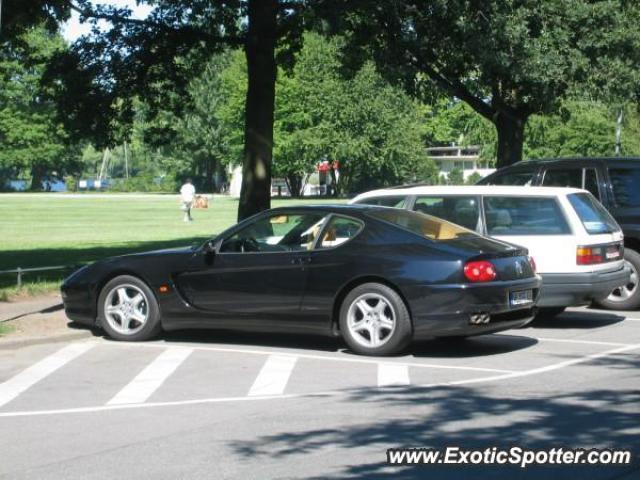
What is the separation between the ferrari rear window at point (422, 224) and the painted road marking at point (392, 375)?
1.41 meters

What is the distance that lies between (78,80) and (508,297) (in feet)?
42.7

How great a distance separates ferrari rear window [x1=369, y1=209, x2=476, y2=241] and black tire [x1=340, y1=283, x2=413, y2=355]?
2.34ft

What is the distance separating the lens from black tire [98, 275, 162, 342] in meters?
11.6

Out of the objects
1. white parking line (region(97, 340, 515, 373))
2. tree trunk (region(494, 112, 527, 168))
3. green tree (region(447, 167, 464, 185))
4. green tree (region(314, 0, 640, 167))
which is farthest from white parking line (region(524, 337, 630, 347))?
green tree (region(447, 167, 464, 185))

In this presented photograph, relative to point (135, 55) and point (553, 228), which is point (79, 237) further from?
point (553, 228)

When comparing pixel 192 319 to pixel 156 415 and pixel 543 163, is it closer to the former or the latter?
pixel 156 415

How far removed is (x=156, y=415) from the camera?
779cm

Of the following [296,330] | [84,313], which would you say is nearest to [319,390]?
[296,330]

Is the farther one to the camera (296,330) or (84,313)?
(84,313)

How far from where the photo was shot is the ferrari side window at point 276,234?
11250 mm

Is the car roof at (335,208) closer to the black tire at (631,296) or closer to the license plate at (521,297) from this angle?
the license plate at (521,297)

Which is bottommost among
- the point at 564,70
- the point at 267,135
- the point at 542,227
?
the point at 542,227

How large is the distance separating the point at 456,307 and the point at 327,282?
1.34m

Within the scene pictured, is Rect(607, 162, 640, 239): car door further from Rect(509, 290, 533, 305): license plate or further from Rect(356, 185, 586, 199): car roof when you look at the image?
Rect(509, 290, 533, 305): license plate
